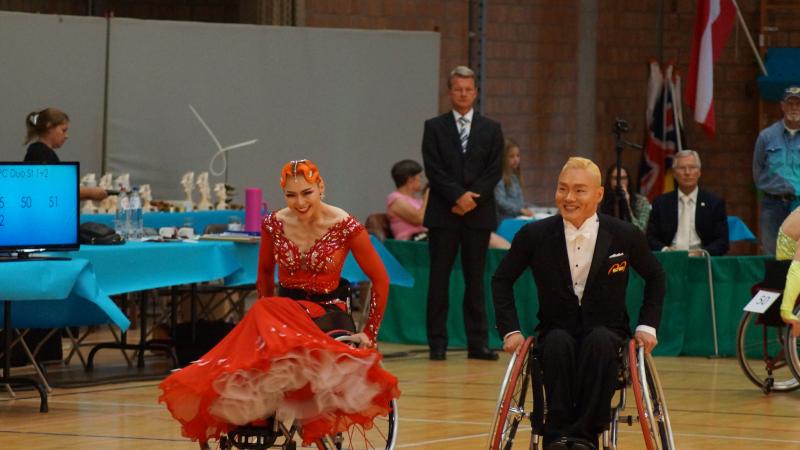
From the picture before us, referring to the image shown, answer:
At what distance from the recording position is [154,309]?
37.7 ft

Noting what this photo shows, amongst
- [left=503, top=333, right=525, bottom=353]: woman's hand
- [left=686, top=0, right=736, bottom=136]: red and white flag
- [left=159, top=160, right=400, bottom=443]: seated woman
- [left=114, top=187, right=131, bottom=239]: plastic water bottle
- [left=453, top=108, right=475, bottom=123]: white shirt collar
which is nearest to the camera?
[left=159, top=160, right=400, bottom=443]: seated woman

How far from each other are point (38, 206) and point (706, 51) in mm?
7616

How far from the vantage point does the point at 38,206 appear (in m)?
7.61

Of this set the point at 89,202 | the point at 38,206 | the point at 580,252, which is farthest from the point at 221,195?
the point at 580,252

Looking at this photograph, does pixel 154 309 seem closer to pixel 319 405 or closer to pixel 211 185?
pixel 211 185

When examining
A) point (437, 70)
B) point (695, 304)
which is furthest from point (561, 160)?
point (695, 304)

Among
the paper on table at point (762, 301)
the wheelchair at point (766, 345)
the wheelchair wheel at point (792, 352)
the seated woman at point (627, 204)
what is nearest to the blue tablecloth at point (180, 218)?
the seated woman at point (627, 204)

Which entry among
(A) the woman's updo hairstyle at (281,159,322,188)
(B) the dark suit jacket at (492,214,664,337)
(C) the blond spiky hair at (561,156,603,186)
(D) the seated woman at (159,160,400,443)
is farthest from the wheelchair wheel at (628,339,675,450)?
(A) the woman's updo hairstyle at (281,159,322,188)

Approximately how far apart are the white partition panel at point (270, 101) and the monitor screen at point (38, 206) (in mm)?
3849

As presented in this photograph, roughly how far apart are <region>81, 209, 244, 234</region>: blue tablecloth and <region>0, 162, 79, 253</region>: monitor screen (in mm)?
2226

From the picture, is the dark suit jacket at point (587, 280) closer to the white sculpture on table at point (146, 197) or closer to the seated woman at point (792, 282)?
the seated woman at point (792, 282)

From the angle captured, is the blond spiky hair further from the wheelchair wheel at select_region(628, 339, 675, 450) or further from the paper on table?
the paper on table

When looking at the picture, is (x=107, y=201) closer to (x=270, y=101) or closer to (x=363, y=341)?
(x=270, y=101)

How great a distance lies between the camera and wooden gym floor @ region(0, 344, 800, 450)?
6512 mm
